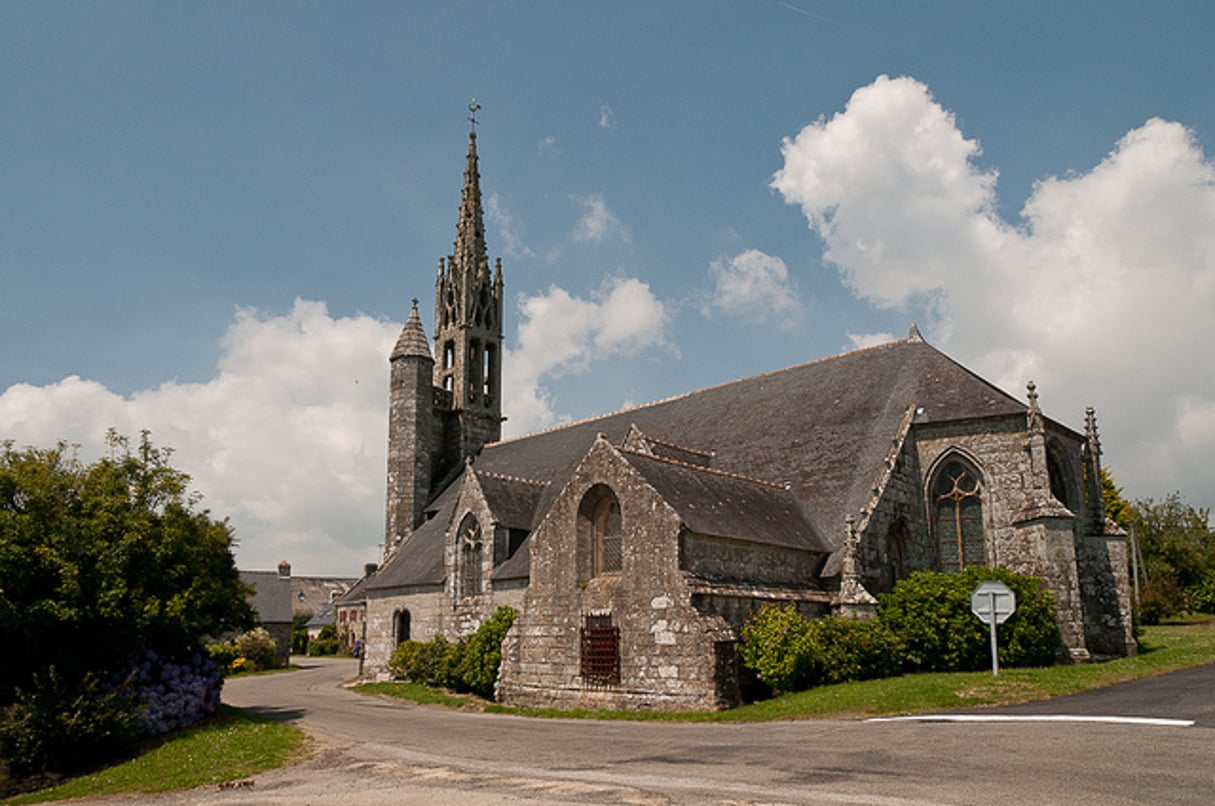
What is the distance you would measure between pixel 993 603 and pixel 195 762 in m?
14.6

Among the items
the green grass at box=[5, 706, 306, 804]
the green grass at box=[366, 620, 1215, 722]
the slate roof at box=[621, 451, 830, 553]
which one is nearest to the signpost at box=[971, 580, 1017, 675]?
the green grass at box=[366, 620, 1215, 722]

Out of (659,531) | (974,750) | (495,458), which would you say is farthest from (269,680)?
(974,750)

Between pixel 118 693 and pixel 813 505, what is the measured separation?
16.1m

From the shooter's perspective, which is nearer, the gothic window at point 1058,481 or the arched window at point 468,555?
the gothic window at point 1058,481

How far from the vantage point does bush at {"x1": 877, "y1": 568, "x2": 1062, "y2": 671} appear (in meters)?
18.8

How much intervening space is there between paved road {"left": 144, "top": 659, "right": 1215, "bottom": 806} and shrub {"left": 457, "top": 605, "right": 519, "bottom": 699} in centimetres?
658

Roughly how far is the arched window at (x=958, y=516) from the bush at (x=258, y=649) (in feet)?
107

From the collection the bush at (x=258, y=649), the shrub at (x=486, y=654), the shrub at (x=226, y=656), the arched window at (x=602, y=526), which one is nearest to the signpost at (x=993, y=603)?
the arched window at (x=602, y=526)

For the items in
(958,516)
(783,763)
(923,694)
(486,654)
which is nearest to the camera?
(783,763)

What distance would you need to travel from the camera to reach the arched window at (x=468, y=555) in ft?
91.8

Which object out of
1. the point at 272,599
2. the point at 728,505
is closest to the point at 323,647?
the point at 272,599

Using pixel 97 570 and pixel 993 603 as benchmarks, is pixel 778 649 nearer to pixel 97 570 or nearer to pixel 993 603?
pixel 993 603

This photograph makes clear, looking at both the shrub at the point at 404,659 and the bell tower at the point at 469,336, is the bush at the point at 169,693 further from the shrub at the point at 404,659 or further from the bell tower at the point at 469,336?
the bell tower at the point at 469,336

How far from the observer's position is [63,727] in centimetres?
1551
